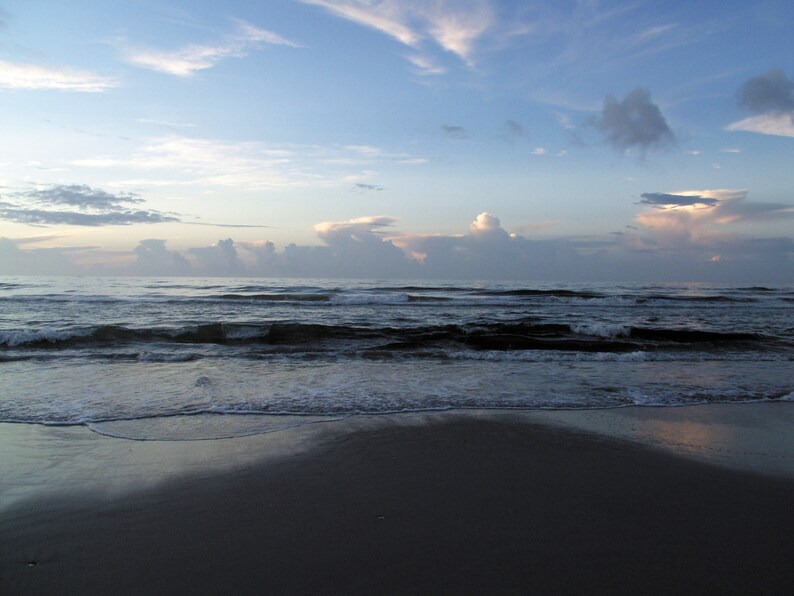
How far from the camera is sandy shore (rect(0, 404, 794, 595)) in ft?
10.00

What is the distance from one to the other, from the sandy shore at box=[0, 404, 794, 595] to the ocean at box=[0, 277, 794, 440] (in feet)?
4.47

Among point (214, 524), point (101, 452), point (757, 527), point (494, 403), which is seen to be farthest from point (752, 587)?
point (101, 452)

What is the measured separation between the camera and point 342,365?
11125 millimetres

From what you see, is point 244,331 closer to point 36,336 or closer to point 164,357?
point 164,357

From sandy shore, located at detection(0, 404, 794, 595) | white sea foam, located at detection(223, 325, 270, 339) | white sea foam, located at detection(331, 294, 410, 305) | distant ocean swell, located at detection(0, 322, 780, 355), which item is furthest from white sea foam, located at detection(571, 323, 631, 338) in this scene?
white sea foam, located at detection(331, 294, 410, 305)

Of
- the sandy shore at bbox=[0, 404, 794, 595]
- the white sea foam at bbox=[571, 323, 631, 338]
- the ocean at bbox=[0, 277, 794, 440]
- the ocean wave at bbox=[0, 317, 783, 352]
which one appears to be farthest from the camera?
the white sea foam at bbox=[571, 323, 631, 338]

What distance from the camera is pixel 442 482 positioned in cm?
458

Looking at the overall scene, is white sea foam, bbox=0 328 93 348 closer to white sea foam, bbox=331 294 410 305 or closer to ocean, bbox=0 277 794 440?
ocean, bbox=0 277 794 440

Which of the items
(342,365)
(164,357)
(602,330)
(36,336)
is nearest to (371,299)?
(602,330)

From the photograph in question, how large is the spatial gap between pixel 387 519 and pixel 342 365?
7.40 m

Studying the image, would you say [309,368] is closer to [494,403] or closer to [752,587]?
[494,403]

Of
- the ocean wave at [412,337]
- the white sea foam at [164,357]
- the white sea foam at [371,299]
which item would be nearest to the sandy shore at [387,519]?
the white sea foam at [164,357]

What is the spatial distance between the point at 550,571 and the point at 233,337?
47.9 feet

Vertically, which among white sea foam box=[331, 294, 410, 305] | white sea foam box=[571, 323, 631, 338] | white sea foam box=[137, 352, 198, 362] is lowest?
white sea foam box=[137, 352, 198, 362]
